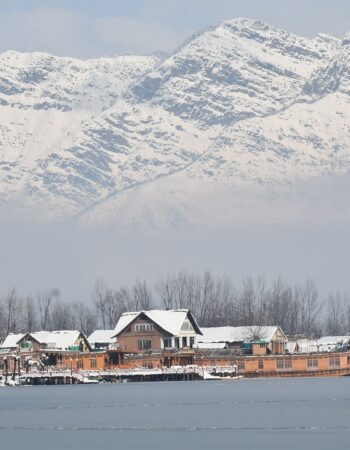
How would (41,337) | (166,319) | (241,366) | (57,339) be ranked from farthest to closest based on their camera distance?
1. (57,339)
2. (41,337)
3. (166,319)
4. (241,366)

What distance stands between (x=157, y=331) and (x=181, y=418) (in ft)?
275

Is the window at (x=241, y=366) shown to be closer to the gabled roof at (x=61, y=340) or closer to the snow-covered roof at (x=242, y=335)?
the snow-covered roof at (x=242, y=335)

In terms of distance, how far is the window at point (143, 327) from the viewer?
625 feet

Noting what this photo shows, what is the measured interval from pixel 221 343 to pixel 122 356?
49.8 feet

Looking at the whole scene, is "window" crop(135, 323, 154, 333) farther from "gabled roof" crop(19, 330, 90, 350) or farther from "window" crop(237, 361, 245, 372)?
"window" crop(237, 361, 245, 372)

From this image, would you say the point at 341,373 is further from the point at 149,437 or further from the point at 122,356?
the point at 149,437

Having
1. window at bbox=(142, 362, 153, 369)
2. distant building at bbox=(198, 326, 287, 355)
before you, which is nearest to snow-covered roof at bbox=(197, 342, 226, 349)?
distant building at bbox=(198, 326, 287, 355)

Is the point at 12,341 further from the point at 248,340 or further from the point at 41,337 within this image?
the point at 248,340

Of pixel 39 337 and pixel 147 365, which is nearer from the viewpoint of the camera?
pixel 147 365

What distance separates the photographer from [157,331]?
18962 centimetres

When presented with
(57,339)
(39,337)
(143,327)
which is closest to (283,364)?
(143,327)

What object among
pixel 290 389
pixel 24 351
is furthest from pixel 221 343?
pixel 290 389

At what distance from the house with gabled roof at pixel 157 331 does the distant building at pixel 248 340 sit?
2945 mm

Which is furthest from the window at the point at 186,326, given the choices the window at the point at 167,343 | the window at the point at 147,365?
the window at the point at 147,365
